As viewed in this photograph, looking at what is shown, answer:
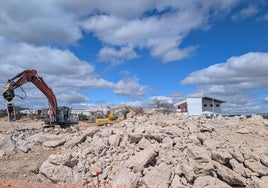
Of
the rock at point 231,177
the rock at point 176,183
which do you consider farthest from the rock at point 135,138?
the rock at point 231,177

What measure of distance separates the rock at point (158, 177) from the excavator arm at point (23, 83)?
38.9 feet

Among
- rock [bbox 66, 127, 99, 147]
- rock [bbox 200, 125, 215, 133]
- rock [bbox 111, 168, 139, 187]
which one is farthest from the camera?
rock [bbox 200, 125, 215, 133]

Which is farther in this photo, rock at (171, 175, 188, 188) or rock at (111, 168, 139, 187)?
rock at (111, 168, 139, 187)

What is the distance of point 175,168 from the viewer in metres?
9.52

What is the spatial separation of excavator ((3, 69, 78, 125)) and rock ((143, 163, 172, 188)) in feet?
39.0

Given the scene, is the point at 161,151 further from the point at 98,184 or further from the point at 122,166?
the point at 98,184

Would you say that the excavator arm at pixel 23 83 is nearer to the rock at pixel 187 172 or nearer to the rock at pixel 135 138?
the rock at pixel 135 138

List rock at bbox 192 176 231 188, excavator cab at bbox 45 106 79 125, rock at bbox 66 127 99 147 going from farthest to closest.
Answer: excavator cab at bbox 45 106 79 125 < rock at bbox 66 127 99 147 < rock at bbox 192 176 231 188

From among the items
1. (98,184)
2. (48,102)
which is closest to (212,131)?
(98,184)

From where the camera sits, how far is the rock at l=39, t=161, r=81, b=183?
10062mm

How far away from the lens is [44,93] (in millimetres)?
22094

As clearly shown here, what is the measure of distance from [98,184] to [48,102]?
13.8 m

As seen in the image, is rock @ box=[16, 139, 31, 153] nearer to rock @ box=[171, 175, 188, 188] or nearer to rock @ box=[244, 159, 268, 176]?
rock @ box=[171, 175, 188, 188]

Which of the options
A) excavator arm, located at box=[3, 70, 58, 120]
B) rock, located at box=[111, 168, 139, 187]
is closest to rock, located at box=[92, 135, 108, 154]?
rock, located at box=[111, 168, 139, 187]
